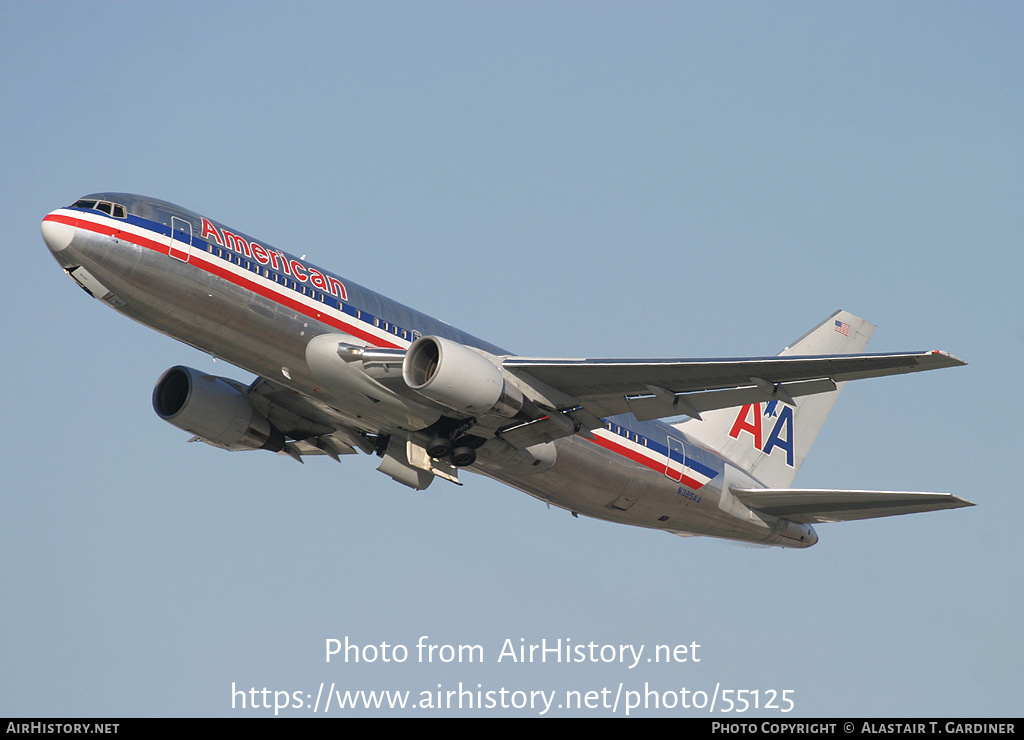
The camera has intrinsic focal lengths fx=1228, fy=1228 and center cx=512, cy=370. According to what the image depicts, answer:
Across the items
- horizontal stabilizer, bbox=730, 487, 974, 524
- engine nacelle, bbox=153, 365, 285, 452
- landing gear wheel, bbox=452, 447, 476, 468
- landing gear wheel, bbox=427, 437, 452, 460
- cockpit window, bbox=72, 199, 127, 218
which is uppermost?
cockpit window, bbox=72, 199, 127, 218

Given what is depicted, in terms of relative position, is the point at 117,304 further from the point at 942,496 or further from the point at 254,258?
the point at 942,496

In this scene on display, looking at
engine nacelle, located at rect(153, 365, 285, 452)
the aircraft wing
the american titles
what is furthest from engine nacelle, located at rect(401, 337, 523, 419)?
engine nacelle, located at rect(153, 365, 285, 452)

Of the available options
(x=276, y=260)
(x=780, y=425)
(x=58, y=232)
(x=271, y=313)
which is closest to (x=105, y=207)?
(x=58, y=232)

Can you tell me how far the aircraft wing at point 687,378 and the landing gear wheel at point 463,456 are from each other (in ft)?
8.26

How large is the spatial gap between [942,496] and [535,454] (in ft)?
34.3

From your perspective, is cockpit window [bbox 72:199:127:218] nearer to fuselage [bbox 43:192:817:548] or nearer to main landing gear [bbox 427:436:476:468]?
fuselage [bbox 43:192:817:548]

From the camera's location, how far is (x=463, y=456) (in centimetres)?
3180

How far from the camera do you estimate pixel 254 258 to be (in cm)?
2930

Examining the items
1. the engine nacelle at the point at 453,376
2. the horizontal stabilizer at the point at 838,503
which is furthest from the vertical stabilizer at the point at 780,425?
the engine nacelle at the point at 453,376

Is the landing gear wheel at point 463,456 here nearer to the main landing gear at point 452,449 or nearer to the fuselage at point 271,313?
the main landing gear at point 452,449

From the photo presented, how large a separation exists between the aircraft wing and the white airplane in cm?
5

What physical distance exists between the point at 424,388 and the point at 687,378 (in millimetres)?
6271

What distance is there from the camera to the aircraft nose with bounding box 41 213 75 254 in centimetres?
2777
